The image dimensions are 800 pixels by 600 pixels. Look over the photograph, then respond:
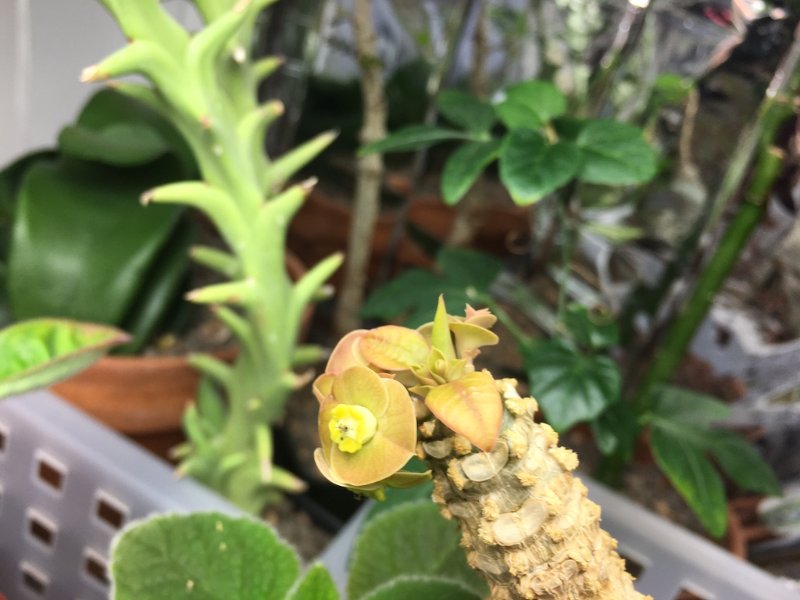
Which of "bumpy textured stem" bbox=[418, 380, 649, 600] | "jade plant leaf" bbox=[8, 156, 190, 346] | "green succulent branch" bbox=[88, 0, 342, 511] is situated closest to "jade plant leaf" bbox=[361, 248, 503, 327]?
"green succulent branch" bbox=[88, 0, 342, 511]

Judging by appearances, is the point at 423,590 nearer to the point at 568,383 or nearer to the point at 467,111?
the point at 568,383

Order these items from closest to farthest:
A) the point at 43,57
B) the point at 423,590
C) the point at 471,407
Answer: the point at 471,407 → the point at 423,590 → the point at 43,57

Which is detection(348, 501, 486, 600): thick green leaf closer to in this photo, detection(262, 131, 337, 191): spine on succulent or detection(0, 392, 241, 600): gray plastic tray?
detection(0, 392, 241, 600): gray plastic tray

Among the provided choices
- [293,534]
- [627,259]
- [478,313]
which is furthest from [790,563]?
[478,313]

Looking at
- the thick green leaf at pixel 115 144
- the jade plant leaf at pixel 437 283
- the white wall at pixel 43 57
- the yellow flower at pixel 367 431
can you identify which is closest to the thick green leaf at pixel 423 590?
the yellow flower at pixel 367 431

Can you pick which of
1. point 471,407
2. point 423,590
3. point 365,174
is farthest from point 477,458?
point 365,174

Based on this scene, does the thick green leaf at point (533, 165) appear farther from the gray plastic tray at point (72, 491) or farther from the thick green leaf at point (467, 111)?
the gray plastic tray at point (72, 491)

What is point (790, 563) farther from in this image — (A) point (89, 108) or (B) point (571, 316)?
(A) point (89, 108)
